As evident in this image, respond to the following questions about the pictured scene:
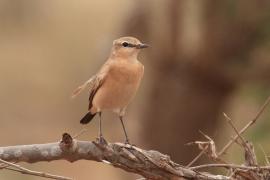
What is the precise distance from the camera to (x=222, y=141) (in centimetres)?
1066

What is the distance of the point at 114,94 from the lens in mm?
4848

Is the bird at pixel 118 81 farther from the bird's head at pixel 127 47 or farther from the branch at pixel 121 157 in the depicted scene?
the branch at pixel 121 157

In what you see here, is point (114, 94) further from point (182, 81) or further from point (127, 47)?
point (182, 81)

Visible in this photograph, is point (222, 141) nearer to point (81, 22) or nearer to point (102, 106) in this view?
point (81, 22)

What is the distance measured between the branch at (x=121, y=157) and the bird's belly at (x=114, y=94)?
857mm

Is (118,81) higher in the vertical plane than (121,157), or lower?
higher

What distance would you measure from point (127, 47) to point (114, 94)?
394 millimetres

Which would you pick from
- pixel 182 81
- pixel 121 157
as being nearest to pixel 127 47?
pixel 121 157

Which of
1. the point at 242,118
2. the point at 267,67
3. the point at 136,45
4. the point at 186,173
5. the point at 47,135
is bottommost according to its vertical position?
the point at 47,135

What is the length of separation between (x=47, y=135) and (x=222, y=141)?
10.2 ft

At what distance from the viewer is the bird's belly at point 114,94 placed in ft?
15.8

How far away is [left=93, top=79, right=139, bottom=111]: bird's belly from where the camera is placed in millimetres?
4809

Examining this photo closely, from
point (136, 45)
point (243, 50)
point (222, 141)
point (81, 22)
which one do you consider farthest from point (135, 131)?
point (136, 45)

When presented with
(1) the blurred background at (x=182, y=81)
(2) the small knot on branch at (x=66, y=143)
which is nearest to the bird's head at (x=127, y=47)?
(2) the small knot on branch at (x=66, y=143)
